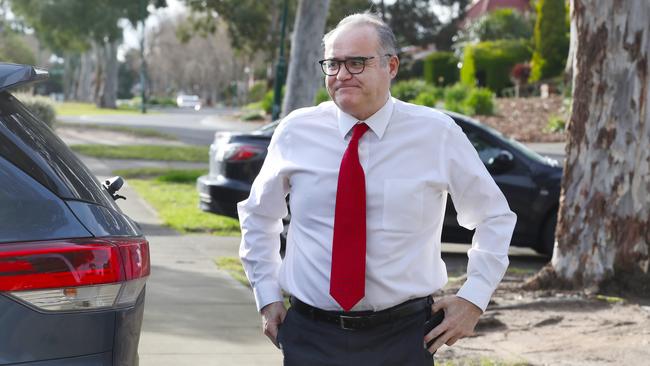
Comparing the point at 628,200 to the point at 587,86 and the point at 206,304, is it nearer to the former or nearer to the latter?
the point at 587,86

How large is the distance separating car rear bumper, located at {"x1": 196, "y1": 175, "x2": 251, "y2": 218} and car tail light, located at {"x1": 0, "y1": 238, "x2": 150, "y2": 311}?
8030mm

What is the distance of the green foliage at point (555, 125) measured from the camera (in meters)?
29.2

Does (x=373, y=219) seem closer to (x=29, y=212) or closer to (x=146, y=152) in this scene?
(x=29, y=212)

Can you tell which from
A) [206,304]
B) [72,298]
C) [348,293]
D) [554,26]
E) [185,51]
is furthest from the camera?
[185,51]

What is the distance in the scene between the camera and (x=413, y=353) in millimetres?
3473

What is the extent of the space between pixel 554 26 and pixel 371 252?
33.8m

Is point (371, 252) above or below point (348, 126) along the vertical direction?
below

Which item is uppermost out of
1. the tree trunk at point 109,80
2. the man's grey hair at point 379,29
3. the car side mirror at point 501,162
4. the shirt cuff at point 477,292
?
the man's grey hair at point 379,29

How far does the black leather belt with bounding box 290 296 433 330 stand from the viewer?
11.3 ft

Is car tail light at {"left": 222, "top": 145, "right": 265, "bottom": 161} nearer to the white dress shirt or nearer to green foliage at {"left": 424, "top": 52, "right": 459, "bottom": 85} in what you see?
the white dress shirt

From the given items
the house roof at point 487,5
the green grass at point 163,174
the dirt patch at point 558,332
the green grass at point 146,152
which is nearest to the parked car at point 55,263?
the dirt patch at point 558,332

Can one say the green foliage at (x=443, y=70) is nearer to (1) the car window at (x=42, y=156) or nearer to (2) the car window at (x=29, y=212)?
(1) the car window at (x=42, y=156)

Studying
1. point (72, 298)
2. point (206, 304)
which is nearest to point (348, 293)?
point (72, 298)

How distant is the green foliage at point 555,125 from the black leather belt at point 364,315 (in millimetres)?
26196
